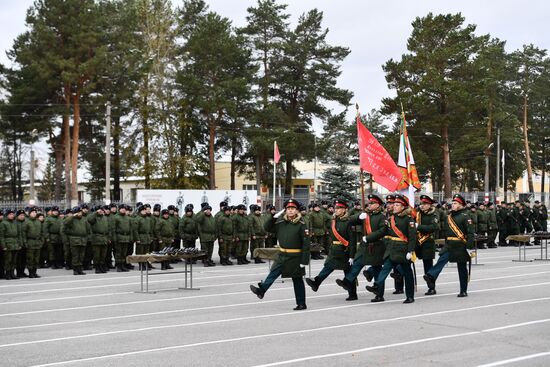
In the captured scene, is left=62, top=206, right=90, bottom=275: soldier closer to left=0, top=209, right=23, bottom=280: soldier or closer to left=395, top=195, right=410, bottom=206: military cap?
left=0, top=209, right=23, bottom=280: soldier

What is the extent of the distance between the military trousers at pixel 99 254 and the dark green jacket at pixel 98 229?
175mm

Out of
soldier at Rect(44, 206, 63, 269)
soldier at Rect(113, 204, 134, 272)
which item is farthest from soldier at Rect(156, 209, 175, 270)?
soldier at Rect(44, 206, 63, 269)

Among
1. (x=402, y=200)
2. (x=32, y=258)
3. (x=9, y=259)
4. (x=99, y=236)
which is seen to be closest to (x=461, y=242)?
(x=402, y=200)

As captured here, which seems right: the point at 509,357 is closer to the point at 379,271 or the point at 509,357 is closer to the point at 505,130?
the point at 379,271

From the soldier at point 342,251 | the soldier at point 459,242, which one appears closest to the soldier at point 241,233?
the soldier at point 459,242

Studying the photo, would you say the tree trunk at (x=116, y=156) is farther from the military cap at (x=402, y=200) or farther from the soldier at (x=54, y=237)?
the military cap at (x=402, y=200)

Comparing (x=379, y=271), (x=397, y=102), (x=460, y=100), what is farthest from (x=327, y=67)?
(x=379, y=271)

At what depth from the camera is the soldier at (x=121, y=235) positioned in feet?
68.2

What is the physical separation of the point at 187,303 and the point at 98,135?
43576 mm

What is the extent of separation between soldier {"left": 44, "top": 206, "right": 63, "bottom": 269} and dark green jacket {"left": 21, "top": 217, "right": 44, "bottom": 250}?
2.92 feet

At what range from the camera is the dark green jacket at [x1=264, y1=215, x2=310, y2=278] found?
12.6m

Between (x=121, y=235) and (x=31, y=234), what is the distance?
2.27 meters

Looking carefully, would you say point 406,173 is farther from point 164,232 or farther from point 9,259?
point 9,259

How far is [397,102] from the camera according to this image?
55.5 meters
